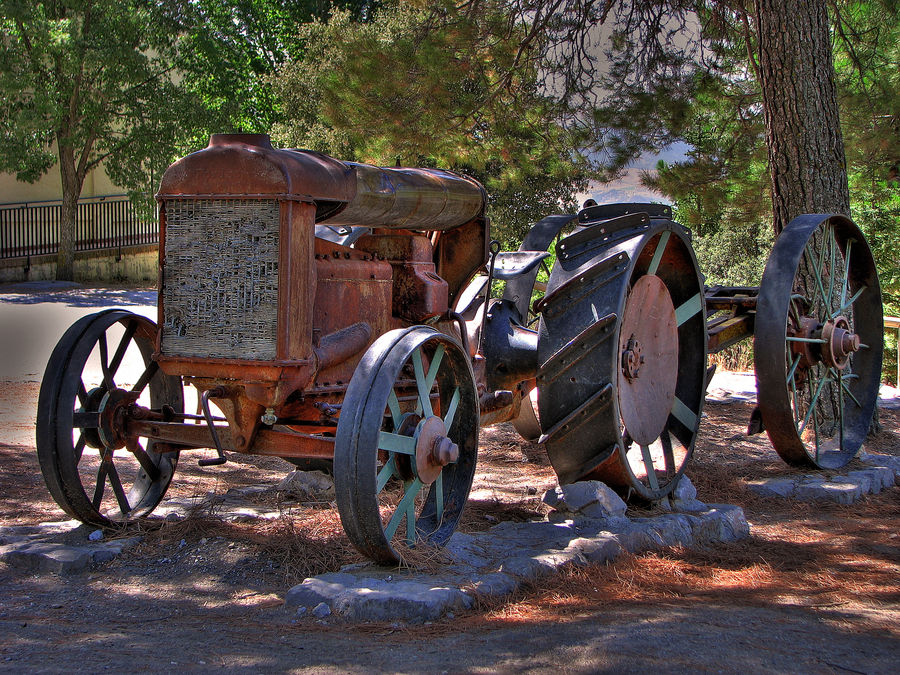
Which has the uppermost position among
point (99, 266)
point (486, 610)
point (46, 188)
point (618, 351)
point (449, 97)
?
point (46, 188)

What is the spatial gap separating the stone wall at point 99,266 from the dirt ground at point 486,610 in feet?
48.8

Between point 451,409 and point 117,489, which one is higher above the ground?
point 451,409

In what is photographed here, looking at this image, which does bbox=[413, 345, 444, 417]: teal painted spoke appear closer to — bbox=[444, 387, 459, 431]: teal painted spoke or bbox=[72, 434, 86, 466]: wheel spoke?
bbox=[444, 387, 459, 431]: teal painted spoke

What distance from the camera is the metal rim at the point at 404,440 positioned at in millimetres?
3424

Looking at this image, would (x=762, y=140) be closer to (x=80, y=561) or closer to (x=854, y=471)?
(x=854, y=471)

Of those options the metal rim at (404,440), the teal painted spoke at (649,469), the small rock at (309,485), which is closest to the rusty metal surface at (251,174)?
the metal rim at (404,440)

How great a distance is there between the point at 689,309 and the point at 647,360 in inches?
25.1

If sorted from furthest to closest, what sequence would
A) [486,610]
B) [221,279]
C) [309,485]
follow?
[309,485] → [221,279] → [486,610]

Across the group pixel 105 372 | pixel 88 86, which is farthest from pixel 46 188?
pixel 105 372

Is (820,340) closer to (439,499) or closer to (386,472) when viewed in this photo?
(439,499)

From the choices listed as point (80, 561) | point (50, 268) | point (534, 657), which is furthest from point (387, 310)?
point (50, 268)

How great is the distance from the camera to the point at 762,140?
10094 millimetres

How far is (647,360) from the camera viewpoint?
4898 millimetres

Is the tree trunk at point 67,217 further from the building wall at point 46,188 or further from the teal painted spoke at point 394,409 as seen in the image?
the teal painted spoke at point 394,409
